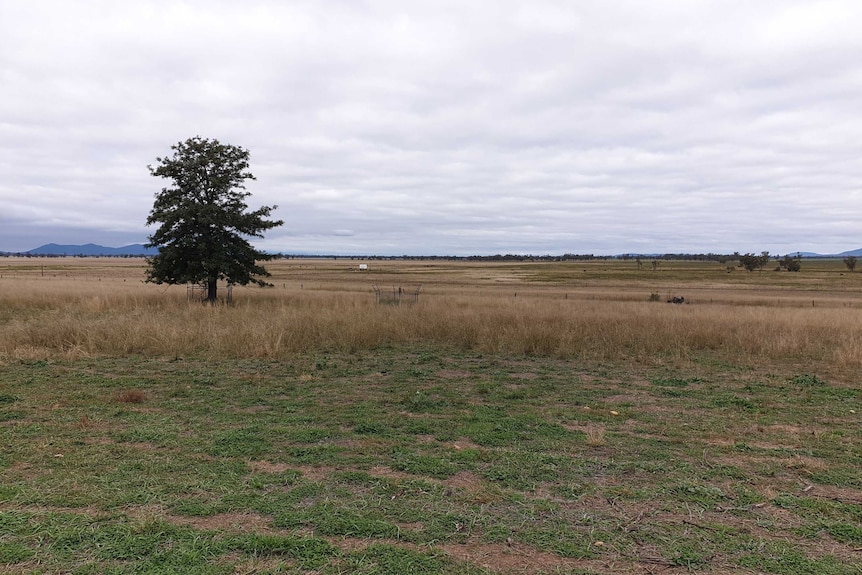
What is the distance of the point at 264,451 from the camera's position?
546 centimetres

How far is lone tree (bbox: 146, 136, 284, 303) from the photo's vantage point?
2178cm

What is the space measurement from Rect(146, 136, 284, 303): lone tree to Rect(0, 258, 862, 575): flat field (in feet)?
34.0

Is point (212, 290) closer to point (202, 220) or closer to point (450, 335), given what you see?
point (202, 220)

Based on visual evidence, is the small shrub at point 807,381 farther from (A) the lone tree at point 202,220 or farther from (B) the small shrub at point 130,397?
(A) the lone tree at point 202,220

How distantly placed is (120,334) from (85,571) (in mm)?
11224

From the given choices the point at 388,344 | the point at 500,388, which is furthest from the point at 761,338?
the point at 388,344

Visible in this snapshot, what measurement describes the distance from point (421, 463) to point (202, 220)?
19.3m

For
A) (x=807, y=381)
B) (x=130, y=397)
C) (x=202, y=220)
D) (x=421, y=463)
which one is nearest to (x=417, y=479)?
(x=421, y=463)

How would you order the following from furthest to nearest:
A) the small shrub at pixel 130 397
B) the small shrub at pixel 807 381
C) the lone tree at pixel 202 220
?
the lone tree at pixel 202 220 < the small shrub at pixel 807 381 < the small shrub at pixel 130 397

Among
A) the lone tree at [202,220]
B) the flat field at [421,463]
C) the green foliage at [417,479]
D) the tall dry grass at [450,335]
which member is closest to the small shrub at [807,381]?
the flat field at [421,463]

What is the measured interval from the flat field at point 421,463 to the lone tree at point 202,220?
1037 centimetres

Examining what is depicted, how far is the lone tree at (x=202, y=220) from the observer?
21.8m

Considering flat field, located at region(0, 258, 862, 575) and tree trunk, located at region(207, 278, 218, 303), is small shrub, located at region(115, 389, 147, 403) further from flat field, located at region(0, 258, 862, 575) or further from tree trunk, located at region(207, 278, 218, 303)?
tree trunk, located at region(207, 278, 218, 303)

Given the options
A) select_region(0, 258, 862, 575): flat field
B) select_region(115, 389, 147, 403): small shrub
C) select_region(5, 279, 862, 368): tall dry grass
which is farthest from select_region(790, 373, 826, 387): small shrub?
select_region(115, 389, 147, 403): small shrub
